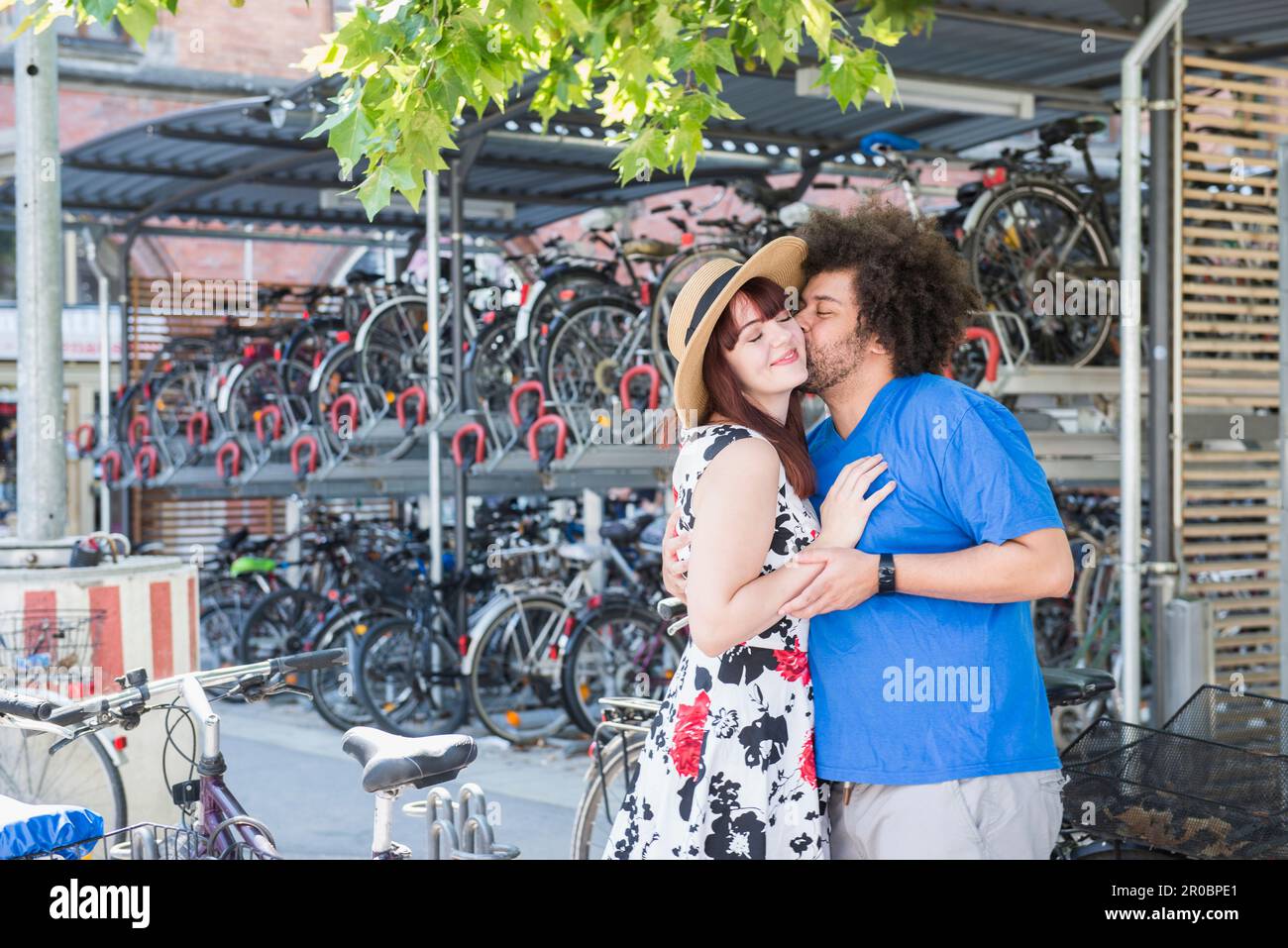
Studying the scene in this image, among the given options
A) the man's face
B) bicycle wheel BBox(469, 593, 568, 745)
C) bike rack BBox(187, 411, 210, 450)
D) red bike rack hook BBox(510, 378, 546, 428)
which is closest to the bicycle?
the man's face

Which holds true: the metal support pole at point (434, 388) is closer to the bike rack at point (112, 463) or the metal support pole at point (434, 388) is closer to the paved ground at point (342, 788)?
the paved ground at point (342, 788)

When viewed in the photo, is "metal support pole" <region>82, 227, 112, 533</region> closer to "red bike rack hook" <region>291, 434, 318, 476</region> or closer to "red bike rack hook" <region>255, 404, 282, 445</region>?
"red bike rack hook" <region>255, 404, 282, 445</region>

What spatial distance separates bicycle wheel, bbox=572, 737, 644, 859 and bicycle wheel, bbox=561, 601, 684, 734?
3.53 metres

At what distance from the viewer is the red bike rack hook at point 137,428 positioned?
12469mm

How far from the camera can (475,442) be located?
28.4 ft

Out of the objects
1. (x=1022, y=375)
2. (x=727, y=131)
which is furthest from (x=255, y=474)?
(x=1022, y=375)

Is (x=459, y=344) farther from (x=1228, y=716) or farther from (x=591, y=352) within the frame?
(x=1228, y=716)

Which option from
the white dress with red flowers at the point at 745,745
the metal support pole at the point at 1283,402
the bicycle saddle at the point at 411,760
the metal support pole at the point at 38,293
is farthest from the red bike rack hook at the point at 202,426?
the white dress with red flowers at the point at 745,745

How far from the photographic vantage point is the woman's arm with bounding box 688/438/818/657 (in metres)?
2.50

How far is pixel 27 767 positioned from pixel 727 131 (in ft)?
19.3

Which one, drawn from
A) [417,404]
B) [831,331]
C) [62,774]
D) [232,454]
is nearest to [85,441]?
[232,454]

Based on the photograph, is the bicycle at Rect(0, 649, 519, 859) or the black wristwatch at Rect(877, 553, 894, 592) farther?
the bicycle at Rect(0, 649, 519, 859)

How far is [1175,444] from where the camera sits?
6.25 meters
